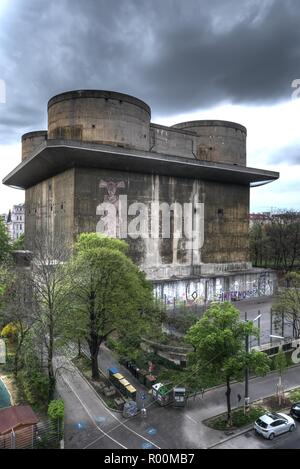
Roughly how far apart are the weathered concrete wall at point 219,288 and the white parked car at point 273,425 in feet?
54.6

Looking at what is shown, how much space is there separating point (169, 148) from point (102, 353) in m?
25.2

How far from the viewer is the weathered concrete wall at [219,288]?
108 feet

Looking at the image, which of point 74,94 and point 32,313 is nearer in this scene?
point 32,313

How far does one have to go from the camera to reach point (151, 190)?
34.8 m

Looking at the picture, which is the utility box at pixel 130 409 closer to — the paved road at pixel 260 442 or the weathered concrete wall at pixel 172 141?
the paved road at pixel 260 442

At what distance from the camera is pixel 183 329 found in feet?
78.5

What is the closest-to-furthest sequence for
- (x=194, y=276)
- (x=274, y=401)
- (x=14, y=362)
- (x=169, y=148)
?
(x=274, y=401) < (x=14, y=362) < (x=194, y=276) < (x=169, y=148)

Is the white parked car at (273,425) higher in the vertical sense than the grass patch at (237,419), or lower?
higher

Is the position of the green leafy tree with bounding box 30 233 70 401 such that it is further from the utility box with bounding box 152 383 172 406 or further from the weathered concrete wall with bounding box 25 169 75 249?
the weathered concrete wall with bounding box 25 169 75 249

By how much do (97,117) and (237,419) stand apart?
91.2ft

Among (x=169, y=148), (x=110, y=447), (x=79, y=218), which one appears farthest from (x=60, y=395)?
(x=169, y=148)

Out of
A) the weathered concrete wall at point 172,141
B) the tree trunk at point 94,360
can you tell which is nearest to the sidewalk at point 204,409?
the tree trunk at point 94,360

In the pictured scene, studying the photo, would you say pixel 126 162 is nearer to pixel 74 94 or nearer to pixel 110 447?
pixel 74 94

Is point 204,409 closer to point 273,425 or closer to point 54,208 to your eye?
point 273,425
